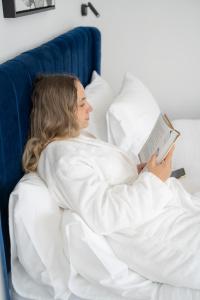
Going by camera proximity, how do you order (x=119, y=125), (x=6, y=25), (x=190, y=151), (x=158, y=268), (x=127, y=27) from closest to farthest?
1. (x=158, y=268)
2. (x=6, y=25)
3. (x=119, y=125)
4. (x=190, y=151)
5. (x=127, y=27)

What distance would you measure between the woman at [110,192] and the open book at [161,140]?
0.04 metres

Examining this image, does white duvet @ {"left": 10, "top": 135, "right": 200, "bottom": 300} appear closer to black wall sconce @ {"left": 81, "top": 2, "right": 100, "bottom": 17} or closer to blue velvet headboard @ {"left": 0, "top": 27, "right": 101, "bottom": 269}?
blue velvet headboard @ {"left": 0, "top": 27, "right": 101, "bottom": 269}

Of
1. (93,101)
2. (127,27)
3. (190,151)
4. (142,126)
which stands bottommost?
(190,151)

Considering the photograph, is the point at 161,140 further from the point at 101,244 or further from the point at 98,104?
the point at 98,104

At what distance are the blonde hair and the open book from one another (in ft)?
0.96

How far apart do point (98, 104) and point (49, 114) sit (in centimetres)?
60

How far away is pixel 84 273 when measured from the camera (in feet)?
3.50

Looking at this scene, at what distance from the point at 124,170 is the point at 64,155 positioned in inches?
11.1

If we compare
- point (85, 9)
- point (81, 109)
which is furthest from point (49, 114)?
point (85, 9)

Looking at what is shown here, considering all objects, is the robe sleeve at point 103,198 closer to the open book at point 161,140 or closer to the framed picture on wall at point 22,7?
the open book at point 161,140

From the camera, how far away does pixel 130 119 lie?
175cm

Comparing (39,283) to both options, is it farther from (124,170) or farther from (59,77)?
(59,77)

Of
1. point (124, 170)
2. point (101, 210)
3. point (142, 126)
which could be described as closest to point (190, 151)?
point (142, 126)

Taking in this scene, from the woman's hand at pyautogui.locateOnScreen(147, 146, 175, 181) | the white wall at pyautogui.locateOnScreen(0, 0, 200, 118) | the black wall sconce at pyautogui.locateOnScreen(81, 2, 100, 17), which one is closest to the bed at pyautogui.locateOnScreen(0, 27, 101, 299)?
the woman's hand at pyautogui.locateOnScreen(147, 146, 175, 181)
